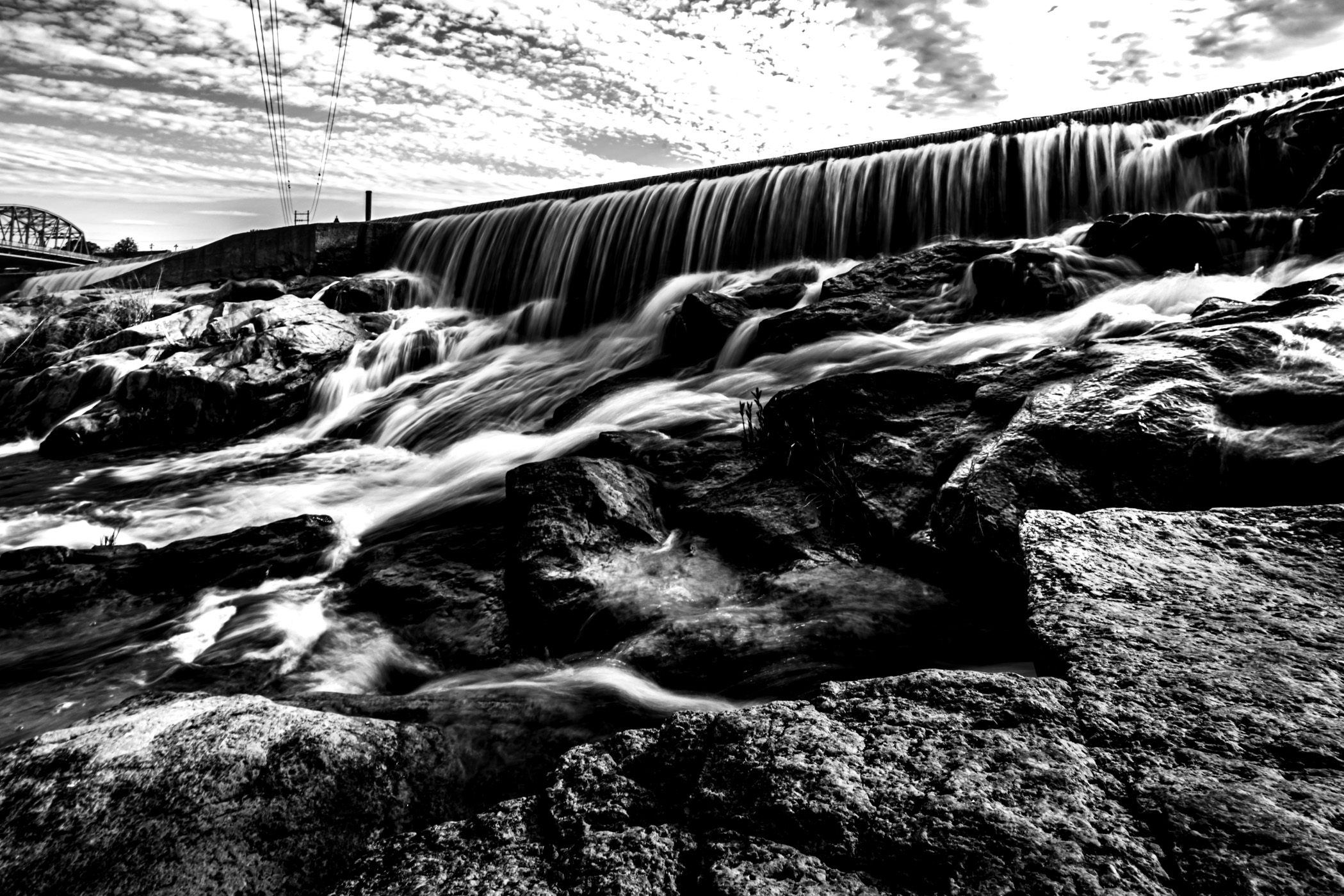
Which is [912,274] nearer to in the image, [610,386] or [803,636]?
[610,386]

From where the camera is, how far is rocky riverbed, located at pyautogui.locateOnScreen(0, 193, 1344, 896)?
150 cm

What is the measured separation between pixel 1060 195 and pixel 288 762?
36.6 ft

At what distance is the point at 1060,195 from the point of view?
33.8 ft

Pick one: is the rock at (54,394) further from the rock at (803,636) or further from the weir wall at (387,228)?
the rock at (803,636)

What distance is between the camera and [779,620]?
338 centimetres

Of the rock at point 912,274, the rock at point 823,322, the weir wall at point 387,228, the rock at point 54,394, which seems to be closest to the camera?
the rock at point 823,322

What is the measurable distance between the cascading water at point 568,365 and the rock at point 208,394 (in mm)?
476

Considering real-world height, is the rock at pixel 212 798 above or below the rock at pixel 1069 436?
below

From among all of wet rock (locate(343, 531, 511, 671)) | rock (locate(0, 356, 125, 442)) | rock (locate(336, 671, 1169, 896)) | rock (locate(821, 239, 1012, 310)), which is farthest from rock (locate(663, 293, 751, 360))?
rock (locate(0, 356, 125, 442))

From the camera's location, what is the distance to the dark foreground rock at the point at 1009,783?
1.33 m

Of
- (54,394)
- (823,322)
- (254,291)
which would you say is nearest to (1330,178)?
(823,322)

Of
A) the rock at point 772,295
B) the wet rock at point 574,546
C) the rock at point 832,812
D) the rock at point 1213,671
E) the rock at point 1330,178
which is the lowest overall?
the wet rock at point 574,546

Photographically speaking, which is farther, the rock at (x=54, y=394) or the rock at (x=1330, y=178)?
the rock at (x=54, y=394)

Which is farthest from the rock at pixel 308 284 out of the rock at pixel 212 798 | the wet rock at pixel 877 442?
the rock at pixel 212 798
